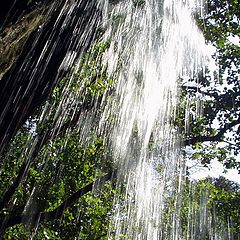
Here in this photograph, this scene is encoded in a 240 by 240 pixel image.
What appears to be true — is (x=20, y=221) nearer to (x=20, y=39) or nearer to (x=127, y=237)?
(x=20, y=39)

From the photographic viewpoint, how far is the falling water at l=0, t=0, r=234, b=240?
30.0 ft

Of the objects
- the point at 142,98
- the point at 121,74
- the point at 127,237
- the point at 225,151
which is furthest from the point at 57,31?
the point at 127,237

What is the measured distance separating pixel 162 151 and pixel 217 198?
2.22 meters

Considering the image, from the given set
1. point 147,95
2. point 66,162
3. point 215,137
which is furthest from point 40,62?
point 215,137

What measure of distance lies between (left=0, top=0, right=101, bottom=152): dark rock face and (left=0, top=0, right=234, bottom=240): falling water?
3.51 metres

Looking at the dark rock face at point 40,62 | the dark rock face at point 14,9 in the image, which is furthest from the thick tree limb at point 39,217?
the dark rock face at point 14,9

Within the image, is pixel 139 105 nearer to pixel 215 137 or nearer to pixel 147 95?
pixel 147 95

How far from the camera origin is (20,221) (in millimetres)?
7484

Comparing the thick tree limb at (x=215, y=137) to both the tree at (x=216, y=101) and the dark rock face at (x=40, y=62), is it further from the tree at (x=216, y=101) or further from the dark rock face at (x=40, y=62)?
the dark rock face at (x=40, y=62)

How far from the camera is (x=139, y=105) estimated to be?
10688 millimetres

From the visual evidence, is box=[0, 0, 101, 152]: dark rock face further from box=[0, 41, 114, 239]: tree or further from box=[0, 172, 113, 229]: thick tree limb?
box=[0, 41, 114, 239]: tree

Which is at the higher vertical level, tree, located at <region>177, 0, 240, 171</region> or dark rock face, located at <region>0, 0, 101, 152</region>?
tree, located at <region>177, 0, 240, 171</region>

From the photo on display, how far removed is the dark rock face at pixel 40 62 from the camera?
3.42 m

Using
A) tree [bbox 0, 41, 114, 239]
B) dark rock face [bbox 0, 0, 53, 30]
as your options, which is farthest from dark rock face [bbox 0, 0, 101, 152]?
tree [bbox 0, 41, 114, 239]
